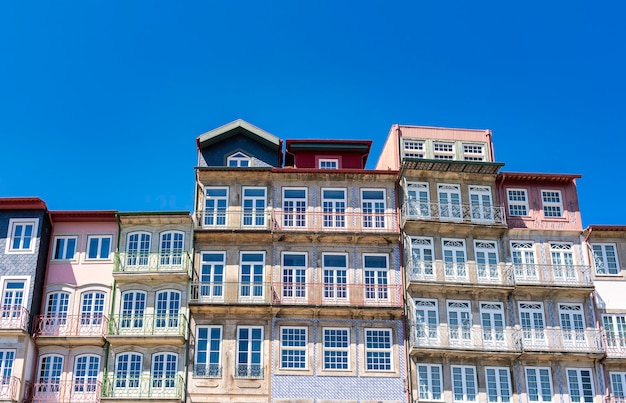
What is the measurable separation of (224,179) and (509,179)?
16075mm

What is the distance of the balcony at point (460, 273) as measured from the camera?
4388 centimetres

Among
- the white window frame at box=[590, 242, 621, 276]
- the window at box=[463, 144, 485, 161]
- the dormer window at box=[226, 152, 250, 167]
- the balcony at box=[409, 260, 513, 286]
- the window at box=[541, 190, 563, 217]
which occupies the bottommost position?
the balcony at box=[409, 260, 513, 286]

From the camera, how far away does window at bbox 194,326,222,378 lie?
1650 inches

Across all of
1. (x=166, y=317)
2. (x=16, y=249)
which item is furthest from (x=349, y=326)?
(x=16, y=249)

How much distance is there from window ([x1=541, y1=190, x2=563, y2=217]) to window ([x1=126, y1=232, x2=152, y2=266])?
72.5ft

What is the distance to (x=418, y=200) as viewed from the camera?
150ft

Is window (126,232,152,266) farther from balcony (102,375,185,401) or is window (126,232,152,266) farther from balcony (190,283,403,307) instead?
balcony (102,375,185,401)

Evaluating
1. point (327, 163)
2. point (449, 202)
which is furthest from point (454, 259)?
point (327, 163)

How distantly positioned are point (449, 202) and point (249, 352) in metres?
13.8

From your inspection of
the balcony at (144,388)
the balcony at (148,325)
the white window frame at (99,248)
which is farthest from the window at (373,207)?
the white window frame at (99,248)

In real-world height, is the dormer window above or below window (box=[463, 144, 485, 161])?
below

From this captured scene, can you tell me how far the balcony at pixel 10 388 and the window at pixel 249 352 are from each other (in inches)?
422

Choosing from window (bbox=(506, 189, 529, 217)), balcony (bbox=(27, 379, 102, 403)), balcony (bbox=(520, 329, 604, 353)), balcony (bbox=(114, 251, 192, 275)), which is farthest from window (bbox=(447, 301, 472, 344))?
balcony (bbox=(27, 379, 102, 403))

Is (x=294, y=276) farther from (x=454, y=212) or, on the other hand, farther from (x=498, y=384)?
(x=498, y=384)
